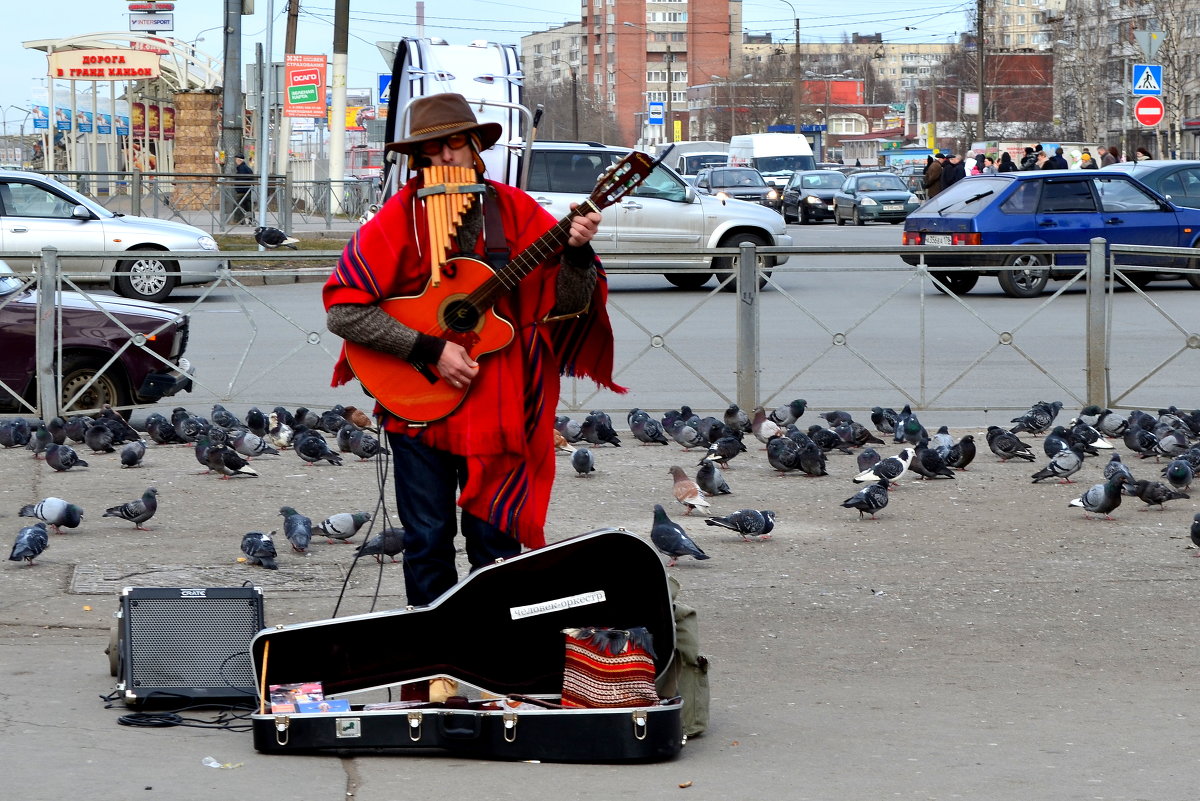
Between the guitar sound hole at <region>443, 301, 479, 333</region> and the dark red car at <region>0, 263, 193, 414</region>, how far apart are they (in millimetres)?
6921

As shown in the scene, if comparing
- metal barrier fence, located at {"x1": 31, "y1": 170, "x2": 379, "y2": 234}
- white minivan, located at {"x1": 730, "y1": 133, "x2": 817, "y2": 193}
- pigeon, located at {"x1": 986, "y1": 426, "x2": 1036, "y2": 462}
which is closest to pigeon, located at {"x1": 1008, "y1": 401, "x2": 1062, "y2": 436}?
pigeon, located at {"x1": 986, "y1": 426, "x2": 1036, "y2": 462}

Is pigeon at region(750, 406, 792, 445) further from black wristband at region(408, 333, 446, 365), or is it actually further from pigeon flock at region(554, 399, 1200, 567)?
black wristband at region(408, 333, 446, 365)

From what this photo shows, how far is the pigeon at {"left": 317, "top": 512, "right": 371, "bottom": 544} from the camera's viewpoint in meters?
7.21

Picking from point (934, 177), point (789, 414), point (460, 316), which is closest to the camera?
point (460, 316)

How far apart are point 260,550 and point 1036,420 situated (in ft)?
18.7

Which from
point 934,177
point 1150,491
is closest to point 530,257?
point 1150,491

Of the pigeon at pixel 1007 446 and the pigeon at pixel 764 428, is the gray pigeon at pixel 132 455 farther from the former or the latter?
the pigeon at pixel 1007 446

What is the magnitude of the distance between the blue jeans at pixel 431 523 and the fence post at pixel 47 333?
6.83 metres

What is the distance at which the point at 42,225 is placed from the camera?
61.8 feet

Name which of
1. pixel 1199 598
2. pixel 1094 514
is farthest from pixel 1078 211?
pixel 1199 598

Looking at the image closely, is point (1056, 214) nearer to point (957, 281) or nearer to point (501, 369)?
point (957, 281)

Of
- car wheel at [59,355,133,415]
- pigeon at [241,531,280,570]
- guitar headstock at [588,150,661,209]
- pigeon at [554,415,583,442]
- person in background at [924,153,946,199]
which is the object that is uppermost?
person in background at [924,153,946,199]

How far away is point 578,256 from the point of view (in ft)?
14.4

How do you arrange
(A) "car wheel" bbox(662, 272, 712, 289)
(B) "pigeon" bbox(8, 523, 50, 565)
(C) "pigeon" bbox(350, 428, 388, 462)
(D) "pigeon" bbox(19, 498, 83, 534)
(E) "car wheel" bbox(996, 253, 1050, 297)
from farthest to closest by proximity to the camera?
(A) "car wheel" bbox(662, 272, 712, 289), (E) "car wheel" bbox(996, 253, 1050, 297), (C) "pigeon" bbox(350, 428, 388, 462), (D) "pigeon" bbox(19, 498, 83, 534), (B) "pigeon" bbox(8, 523, 50, 565)
